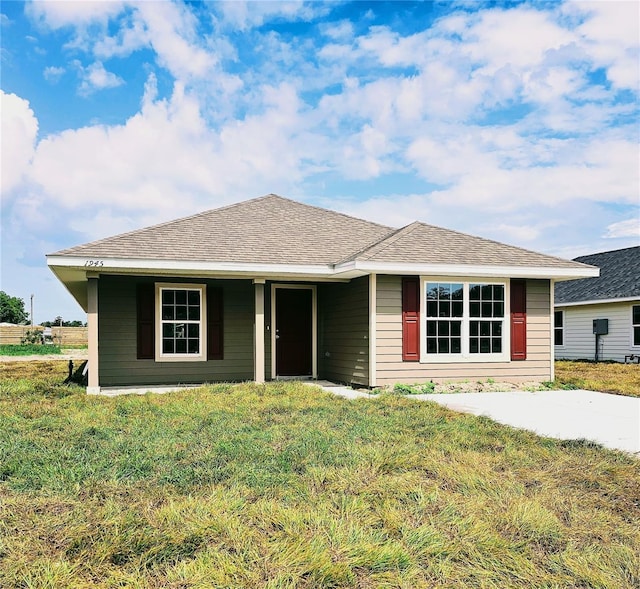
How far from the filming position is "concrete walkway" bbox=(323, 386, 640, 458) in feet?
21.2

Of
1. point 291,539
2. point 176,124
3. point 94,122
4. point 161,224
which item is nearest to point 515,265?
point 161,224

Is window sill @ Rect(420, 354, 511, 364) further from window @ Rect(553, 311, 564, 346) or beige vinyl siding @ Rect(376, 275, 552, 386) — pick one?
window @ Rect(553, 311, 564, 346)

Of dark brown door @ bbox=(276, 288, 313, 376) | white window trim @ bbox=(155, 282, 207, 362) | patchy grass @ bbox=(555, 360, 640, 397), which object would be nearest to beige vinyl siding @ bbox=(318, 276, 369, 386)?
dark brown door @ bbox=(276, 288, 313, 376)

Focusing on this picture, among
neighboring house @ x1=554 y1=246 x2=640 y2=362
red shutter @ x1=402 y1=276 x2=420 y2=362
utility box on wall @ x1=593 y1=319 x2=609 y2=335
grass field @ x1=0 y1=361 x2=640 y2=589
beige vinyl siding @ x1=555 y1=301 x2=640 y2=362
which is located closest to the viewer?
grass field @ x1=0 y1=361 x2=640 y2=589

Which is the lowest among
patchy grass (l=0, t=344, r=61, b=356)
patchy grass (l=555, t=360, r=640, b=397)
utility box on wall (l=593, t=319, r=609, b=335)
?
patchy grass (l=0, t=344, r=61, b=356)

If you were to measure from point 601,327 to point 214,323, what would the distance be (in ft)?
Answer: 46.4

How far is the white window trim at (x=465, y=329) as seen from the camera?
10.9 m

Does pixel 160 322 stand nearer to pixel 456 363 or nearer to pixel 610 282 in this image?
pixel 456 363

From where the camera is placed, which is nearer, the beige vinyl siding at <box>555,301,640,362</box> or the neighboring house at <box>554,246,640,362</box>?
the neighboring house at <box>554,246,640,362</box>

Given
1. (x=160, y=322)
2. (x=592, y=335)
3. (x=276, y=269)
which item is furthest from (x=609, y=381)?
(x=160, y=322)

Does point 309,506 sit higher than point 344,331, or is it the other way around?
point 344,331

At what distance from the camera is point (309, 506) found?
3771mm

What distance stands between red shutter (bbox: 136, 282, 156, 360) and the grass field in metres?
4.74

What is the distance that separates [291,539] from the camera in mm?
3246
